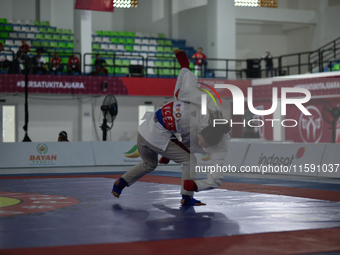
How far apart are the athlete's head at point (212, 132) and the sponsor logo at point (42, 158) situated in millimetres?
11120

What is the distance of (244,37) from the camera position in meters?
34.1

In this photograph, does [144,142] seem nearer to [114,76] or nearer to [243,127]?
[114,76]

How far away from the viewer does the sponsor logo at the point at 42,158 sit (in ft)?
55.7

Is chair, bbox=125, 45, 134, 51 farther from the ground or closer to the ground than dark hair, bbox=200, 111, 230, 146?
farther from the ground

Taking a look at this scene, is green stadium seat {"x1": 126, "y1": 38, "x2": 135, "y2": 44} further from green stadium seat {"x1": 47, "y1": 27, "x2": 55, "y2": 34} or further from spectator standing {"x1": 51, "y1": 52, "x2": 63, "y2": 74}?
spectator standing {"x1": 51, "y1": 52, "x2": 63, "y2": 74}

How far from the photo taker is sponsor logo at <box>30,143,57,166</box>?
1697cm

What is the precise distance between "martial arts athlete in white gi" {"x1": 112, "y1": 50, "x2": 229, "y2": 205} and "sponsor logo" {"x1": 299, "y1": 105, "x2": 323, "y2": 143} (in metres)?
19.0

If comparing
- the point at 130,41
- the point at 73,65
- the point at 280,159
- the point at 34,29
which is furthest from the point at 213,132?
the point at 130,41

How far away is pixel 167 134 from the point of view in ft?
23.5

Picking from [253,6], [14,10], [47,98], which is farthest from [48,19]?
[253,6]

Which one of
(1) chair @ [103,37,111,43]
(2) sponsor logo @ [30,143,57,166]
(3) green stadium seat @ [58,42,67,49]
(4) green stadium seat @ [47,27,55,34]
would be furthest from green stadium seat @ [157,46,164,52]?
(2) sponsor logo @ [30,143,57,166]

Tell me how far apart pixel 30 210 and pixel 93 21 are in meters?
27.2

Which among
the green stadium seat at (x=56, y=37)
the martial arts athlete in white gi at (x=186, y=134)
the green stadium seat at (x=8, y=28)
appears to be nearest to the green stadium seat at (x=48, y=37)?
the green stadium seat at (x=56, y=37)

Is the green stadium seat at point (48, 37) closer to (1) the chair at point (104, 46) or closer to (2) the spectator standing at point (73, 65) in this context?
(1) the chair at point (104, 46)
